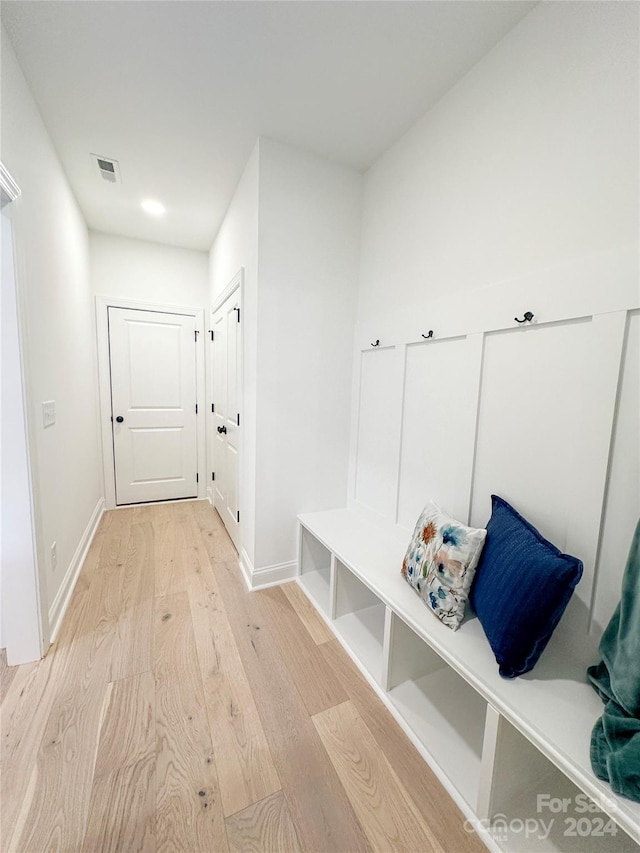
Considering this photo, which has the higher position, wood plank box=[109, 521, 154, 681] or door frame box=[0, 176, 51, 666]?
door frame box=[0, 176, 51, 666]

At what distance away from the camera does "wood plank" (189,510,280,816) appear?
1087 mm

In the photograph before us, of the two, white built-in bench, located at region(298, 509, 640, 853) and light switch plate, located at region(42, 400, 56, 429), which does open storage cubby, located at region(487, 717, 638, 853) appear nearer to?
white built-in bench, located at region(298, 509, 640, 853)

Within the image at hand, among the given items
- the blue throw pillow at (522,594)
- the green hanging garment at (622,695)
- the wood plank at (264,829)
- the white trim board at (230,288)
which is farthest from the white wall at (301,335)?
the green hanging garment at (622,695)

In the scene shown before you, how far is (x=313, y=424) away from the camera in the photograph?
7.17ft

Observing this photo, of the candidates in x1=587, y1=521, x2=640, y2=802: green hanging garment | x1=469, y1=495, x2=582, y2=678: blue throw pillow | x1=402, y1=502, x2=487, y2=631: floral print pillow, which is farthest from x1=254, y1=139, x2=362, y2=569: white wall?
x1=587, y1=521, x2=640, y2=802: green hanging garment

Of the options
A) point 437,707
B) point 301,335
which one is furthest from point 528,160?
point 437,707

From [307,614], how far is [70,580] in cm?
147

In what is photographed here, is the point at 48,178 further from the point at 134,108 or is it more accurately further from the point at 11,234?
the point at 11,234

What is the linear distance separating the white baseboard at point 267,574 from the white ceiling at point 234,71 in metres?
2.56

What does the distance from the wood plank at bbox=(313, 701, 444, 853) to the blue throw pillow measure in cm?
53

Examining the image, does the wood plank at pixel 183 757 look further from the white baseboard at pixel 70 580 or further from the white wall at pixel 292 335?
the white wall at pixel 292 335

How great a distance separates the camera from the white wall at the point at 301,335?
1941 millimetres

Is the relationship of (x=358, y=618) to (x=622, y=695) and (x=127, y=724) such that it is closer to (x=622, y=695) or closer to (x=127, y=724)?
(x=127, y=724)

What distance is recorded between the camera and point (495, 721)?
3.11 ft
